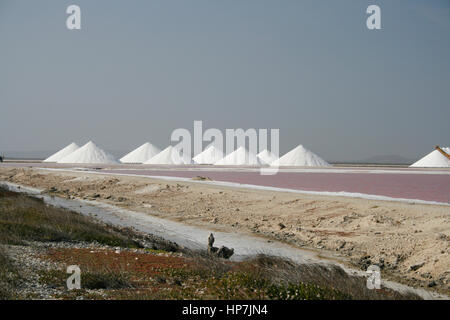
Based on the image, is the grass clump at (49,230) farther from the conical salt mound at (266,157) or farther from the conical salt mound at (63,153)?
the conical salt mound at (63,153)

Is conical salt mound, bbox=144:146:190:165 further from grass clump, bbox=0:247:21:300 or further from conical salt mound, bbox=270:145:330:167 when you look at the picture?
grass clump, bbox=0:247:21:300

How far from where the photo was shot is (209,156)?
9694 centimetres

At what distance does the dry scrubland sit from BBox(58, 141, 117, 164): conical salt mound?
75.0 m

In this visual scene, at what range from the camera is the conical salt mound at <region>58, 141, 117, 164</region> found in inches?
3369

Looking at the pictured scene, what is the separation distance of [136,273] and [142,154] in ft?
295

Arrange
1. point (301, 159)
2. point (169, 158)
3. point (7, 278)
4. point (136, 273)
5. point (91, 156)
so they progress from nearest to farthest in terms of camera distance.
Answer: point (7, 278) → point (136, 273) → point (301, 159) → point (169, 158) → point (91, 156)

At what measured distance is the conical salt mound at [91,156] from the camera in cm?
8556

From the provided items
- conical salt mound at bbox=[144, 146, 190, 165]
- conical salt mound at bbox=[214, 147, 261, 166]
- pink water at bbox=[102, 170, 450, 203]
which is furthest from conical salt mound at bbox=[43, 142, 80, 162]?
pink water at bbox=[102, 170, 450, 203]

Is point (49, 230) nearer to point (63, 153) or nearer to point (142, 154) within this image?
point (142, 154)

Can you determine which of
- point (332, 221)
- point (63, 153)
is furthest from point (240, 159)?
point (332, 221)

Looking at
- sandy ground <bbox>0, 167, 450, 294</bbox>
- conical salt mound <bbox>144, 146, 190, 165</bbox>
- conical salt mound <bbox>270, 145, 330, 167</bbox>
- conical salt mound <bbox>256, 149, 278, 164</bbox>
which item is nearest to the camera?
sandy ground <bbox>0, 167, 450, 294</bbox>

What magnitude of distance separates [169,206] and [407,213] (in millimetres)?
11871

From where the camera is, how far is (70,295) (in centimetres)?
669

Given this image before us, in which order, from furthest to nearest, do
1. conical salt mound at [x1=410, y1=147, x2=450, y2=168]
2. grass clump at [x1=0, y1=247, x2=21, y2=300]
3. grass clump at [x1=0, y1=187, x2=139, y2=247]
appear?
conical salt mound at [x1=410, y1=147, x2=450, y2=168] → grass clump at [x1=0, y1=187, x2=139, y2=247] → grass clump at [x1=0, y1=247, x2=21, y2=300]
